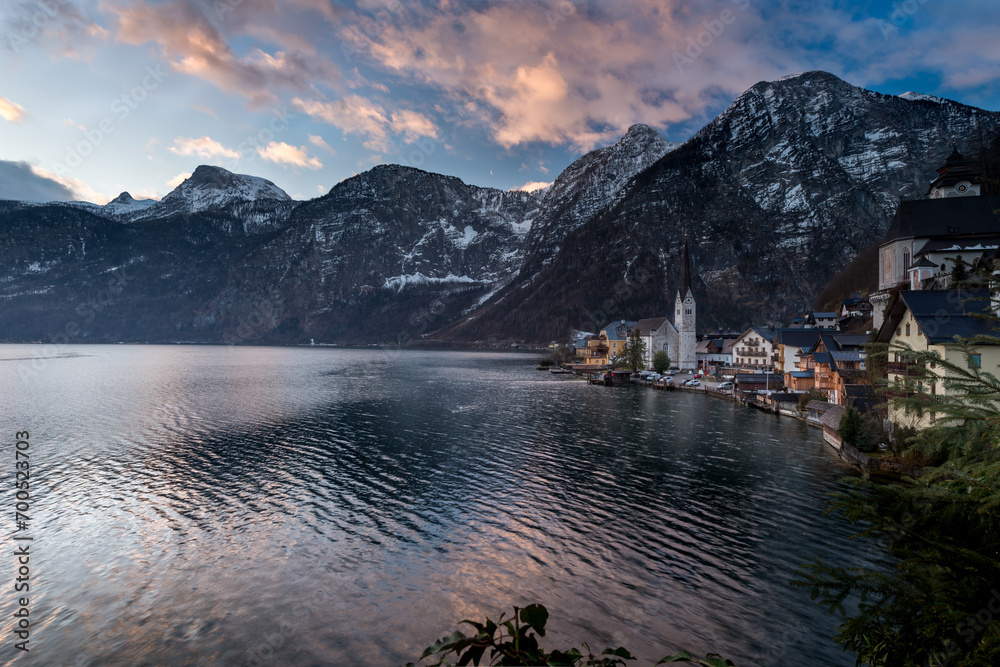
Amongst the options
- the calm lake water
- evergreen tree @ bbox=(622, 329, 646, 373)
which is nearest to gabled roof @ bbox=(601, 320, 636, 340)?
evergreen tree @ bbox=(622, 329, 646, 373)

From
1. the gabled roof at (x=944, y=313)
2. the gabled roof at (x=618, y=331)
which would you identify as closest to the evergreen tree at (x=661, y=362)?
the gabled roof at (x=618, y=331)

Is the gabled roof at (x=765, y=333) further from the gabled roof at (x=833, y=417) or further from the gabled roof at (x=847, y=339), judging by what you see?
the gabled roof at (x=833, y=417)

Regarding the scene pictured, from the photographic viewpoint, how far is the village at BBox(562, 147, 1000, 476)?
13.6 meters

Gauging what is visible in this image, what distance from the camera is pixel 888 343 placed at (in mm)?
7570

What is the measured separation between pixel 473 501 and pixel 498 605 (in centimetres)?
1313

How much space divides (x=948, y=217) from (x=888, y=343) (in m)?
89.4

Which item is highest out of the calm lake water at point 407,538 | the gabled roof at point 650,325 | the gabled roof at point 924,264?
the gabled roof at point 924,264

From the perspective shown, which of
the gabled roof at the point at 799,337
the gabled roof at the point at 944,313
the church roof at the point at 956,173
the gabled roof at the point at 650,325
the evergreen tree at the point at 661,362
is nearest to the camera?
the gabled roof at the point at 944,313

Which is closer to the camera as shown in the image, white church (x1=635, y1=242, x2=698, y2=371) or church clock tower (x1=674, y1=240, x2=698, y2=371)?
church clock tower (x1=674, y1=240, x2=698, y2=371)

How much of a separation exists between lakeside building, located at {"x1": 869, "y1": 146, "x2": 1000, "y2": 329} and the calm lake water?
32.5 metres

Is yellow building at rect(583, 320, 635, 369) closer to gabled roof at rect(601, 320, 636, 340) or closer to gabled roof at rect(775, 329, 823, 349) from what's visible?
gabled roof at rect(601, 320, 636, 340)

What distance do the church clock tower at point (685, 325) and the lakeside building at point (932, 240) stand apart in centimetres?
6203

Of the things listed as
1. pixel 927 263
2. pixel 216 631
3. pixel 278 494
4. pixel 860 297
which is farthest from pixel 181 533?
pixel 860 297

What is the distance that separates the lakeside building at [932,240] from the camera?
218 feet
